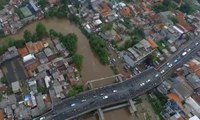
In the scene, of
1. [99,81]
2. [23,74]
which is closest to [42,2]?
[23,74]

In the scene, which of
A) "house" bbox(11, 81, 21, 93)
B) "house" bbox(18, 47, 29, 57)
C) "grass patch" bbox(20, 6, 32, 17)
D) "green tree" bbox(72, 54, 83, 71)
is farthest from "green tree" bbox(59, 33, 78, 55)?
"house" bbox(11, 81, 21, 93)

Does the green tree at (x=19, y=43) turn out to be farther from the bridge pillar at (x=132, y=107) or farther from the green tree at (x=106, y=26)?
the bridge pillar at (x=132, y=107)

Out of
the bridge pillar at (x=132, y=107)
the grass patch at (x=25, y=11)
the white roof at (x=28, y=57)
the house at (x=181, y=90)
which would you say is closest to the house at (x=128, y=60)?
the bridge pillar at (x=132, y=107)

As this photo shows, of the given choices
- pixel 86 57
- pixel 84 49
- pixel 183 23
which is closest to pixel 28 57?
pixel 86 57

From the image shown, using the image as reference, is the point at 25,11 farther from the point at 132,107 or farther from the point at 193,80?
the point at 193,80

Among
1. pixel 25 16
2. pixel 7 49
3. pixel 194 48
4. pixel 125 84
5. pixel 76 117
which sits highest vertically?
pixel 25 16

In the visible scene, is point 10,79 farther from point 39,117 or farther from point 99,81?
point 99,81
